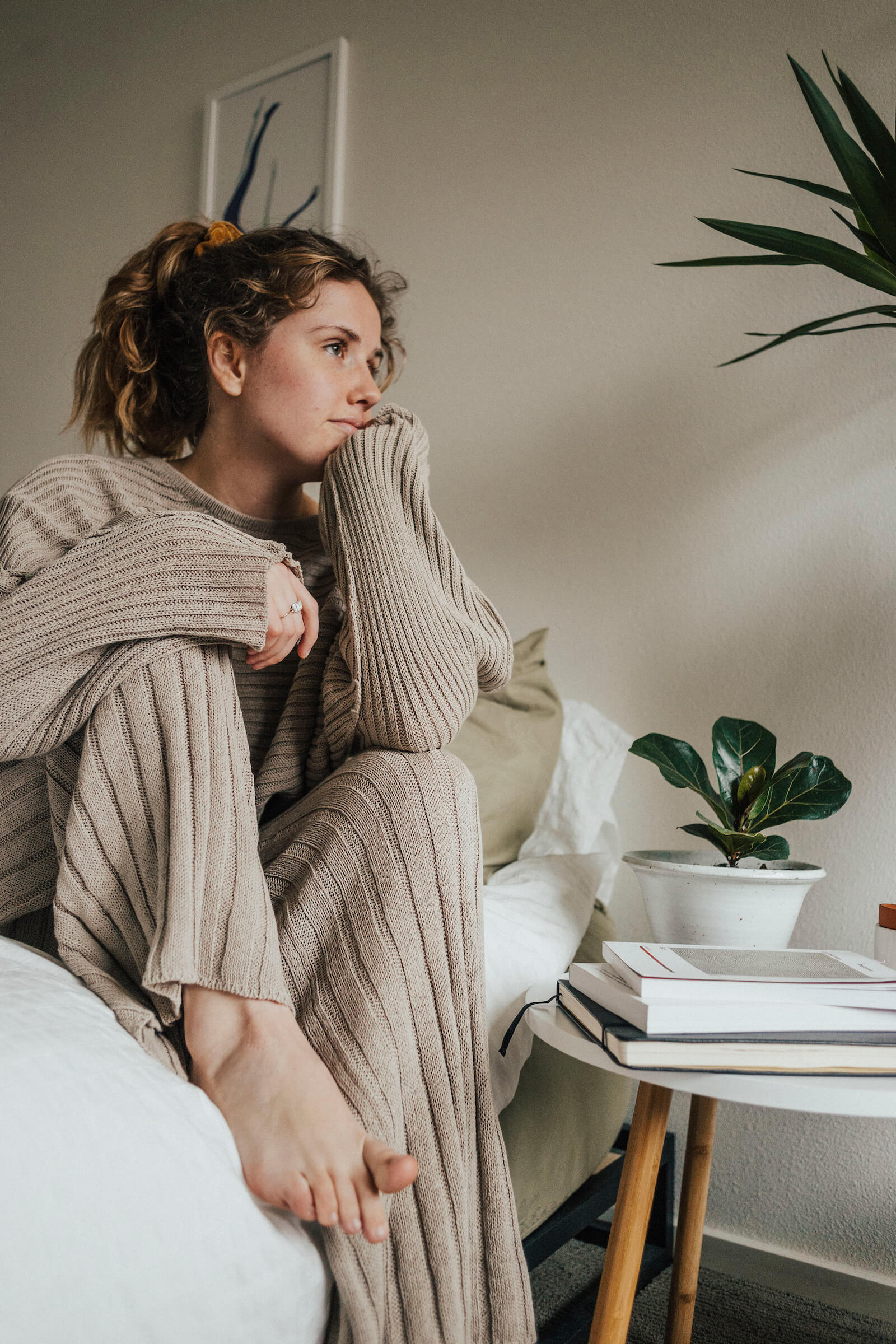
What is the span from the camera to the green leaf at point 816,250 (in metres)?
0.91

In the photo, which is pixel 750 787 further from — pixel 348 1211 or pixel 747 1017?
pixel 348 1211

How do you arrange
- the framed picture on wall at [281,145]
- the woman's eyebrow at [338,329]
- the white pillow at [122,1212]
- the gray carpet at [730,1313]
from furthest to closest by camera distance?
the framed picture on wall at [281,145], the woman's eyebrow at [338,329], the gray carpet at [730,1313], the white pillow at [122,1212]

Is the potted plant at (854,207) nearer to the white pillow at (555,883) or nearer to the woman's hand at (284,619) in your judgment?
the woman's hand at (284,619)

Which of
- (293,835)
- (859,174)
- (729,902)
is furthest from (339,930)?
(859,174)

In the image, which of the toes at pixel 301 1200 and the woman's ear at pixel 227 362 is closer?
the toes at pixel 301 1200

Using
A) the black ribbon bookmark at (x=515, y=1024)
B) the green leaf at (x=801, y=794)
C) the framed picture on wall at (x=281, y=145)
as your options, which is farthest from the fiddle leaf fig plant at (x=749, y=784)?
the framed picture on wall at (x=281, y=145)

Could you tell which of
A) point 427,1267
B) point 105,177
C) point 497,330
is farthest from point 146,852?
point 105,177

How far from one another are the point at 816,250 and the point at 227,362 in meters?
0.69

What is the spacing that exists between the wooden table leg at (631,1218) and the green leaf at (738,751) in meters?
0.35

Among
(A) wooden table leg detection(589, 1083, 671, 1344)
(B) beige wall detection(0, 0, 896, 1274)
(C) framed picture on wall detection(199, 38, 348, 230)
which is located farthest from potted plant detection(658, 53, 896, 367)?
(C) framed picture on wall detection(199, 38, 348, 230)

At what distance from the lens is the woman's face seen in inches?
45.8

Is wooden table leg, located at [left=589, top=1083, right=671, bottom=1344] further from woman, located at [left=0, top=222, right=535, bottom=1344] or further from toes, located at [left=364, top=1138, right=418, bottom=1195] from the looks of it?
toes, located at [left=364, top=1138, right=418, bottom=1195]

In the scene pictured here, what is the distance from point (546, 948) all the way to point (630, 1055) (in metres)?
0.35

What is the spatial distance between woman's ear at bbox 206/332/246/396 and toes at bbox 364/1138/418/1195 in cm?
90
